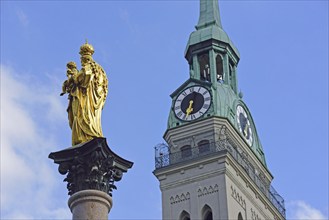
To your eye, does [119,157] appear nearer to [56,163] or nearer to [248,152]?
[56,163]

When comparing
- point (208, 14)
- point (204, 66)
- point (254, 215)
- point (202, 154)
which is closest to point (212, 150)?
point (202, 154)

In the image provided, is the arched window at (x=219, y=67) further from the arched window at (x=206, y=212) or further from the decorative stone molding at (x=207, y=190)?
the arched window at (x=206, y=212)

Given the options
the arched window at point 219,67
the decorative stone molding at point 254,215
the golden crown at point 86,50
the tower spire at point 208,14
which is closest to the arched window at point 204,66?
the arched window at point 219,67

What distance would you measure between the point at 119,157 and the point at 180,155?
44273mm

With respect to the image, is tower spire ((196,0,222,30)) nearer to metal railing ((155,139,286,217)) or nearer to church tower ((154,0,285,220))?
church tower ((154,0,285,220))

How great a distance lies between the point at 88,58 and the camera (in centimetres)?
2869

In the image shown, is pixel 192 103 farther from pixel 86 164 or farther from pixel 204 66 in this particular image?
pixel 86 164

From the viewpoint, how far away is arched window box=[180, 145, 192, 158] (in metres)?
71.3

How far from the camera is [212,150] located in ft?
230

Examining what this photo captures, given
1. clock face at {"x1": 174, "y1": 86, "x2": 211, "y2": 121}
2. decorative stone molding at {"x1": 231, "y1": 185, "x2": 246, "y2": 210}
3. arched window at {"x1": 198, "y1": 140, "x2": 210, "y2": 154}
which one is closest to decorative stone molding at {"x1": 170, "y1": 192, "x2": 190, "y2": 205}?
decorative stone molding at {"x1": 231, "y1": 185, "x2": 246, "y2": 210}

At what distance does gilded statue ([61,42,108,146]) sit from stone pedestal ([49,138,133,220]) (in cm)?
69

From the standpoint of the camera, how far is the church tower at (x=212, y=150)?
69.1 metres

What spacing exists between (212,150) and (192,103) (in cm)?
474

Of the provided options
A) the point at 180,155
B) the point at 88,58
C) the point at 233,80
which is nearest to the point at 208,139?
the point at 180,155
